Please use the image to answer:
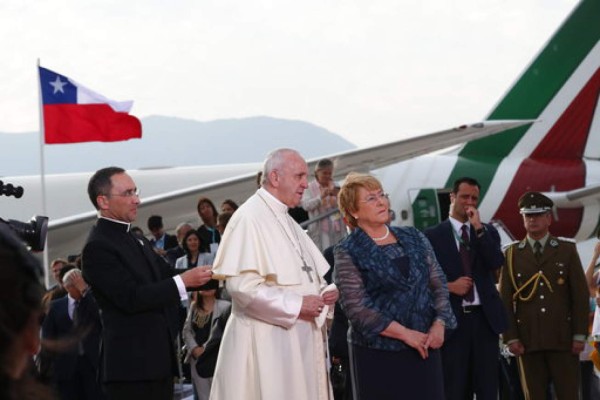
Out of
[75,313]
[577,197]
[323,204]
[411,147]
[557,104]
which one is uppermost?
[557,104]

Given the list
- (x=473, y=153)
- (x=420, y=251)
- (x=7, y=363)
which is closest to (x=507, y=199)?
(x=473, y=153)

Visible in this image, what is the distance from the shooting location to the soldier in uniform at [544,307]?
729 cm

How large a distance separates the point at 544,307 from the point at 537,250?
1.28 feet

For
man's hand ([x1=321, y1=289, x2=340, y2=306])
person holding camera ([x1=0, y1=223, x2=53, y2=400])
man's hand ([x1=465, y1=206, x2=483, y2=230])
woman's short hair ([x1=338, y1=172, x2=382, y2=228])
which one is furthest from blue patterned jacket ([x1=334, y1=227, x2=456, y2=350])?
person holding camera ([x1=0, y1=223, x2=53, y2=400])

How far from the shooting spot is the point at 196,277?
4906mm

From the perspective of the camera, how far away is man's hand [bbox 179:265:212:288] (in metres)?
4.90

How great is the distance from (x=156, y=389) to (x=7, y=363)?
12.0ft

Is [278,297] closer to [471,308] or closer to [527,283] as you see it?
[471,308]

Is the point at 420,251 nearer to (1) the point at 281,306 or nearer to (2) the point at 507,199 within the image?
(1) the point at 281,306

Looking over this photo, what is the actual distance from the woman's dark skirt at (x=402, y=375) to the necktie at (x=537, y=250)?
223 centimetres

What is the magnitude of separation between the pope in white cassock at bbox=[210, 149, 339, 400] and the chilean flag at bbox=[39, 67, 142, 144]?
790 cm

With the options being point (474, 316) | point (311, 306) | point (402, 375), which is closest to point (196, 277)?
point (311, 306)

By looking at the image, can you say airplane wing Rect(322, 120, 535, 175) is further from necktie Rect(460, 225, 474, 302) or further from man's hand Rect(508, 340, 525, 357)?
necktie Rect(460, 225, 474, 302)

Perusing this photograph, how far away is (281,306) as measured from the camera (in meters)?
4.96
